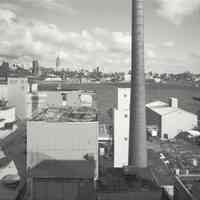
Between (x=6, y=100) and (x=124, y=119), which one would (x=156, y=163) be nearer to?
(x=124, y=119)

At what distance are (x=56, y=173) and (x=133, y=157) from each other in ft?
19.8

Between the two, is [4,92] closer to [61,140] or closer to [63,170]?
[61,140]

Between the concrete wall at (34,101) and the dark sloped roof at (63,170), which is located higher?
the concrete wall at (34,101)

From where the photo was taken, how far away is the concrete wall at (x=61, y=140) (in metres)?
11.7

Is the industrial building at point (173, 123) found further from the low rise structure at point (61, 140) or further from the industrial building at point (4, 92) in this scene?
the low rise structure at point (61, 140)

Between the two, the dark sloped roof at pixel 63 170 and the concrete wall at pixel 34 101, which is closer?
the dark sloped roof at pixel 63 170

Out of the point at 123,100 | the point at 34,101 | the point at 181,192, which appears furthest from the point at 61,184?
the point at 34,101

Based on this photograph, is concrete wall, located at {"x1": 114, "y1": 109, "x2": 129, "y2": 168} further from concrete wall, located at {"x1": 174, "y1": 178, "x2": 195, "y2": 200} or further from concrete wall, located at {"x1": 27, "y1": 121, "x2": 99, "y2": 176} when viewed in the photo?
concrete wall, located at {"x1": 174, "y1": 178, "x2": 195, "y2": 200}

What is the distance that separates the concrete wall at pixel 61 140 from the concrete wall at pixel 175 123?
17659 mm

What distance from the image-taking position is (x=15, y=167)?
1345cm

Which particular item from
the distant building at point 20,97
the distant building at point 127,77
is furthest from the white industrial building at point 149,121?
the distant building at point 127,77

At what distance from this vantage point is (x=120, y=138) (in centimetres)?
1845

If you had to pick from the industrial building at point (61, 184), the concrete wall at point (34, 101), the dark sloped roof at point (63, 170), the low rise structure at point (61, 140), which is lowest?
the industrial building at point (61, 184)

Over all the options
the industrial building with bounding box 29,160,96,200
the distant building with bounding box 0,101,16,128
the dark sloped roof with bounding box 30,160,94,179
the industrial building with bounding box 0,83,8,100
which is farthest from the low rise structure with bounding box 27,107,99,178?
the industrial building with bounding box 0,83,8,100
